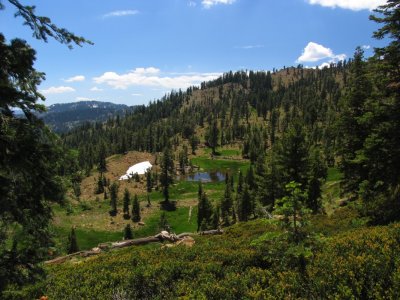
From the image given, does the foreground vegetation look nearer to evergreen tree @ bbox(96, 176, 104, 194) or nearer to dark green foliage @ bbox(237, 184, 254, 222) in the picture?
dark green foliage @ bbox(237, 184, 254, 222)

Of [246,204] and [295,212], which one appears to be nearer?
[295,212]

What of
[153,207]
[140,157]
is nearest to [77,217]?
[153,207]

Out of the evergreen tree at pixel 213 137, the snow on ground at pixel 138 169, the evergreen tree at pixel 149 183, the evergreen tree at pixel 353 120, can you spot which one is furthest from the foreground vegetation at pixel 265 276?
the evergreen tree at pixel 213 137

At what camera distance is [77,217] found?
84125 mm

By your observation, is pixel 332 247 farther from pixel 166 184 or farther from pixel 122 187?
pixel 122 187

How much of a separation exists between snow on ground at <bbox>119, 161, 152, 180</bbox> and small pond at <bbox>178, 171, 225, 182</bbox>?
47.0 ft

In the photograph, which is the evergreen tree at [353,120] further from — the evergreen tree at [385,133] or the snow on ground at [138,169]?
the snow on ground at [138,169]

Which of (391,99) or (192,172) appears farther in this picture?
(192,172)

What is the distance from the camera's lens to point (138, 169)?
13500cm

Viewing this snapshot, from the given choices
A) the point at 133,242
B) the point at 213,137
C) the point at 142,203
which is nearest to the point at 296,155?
the point at 133,242

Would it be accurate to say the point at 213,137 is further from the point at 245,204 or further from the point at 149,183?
the point at 245,204

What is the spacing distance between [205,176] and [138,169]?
91.5 ft

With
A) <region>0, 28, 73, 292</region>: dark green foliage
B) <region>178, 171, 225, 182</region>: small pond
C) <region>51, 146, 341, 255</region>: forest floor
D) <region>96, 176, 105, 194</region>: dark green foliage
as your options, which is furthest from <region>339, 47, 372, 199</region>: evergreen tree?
<region>178, 171, 225, 182</region>: small pond

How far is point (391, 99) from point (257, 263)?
12402mm
